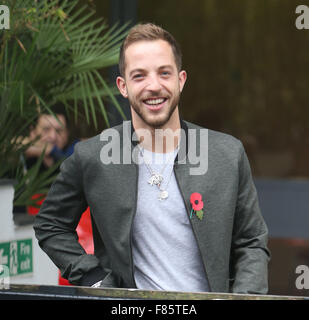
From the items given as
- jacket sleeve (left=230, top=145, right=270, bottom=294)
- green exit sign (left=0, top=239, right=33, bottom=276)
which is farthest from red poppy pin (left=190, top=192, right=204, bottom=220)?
green exit sign (left=0, top=239, right=33, bottom=276)

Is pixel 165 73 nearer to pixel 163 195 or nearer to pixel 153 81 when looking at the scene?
pixel 153 81

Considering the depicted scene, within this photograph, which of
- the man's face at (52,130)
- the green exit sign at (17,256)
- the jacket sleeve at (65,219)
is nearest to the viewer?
the jacket sleeve at (65,219)

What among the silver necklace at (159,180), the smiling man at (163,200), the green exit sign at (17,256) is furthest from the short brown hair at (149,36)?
the green exit sign at (17,256)

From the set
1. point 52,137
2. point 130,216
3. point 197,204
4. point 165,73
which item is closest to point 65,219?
point 130,216

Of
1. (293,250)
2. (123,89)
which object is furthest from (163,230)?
(293,250)

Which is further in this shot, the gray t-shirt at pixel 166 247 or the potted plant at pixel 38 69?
the potted plant at pixel 38 69

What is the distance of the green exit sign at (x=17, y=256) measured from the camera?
140 inches

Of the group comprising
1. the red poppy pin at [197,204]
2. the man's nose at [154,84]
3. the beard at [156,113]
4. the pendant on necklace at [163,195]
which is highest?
the man's nose at [154,84]

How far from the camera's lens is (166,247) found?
1.84 meters

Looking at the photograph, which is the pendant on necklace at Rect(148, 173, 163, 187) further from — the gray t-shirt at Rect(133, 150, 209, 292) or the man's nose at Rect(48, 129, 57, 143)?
the man's nose at Rect(48, 129, 57, 143)

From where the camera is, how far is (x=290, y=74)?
7.28 meters

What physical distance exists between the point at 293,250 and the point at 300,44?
6.81 ft

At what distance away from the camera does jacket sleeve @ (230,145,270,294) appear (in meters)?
1.83

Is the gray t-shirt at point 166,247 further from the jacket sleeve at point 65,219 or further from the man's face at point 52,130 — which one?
the man's face at point 52,130
